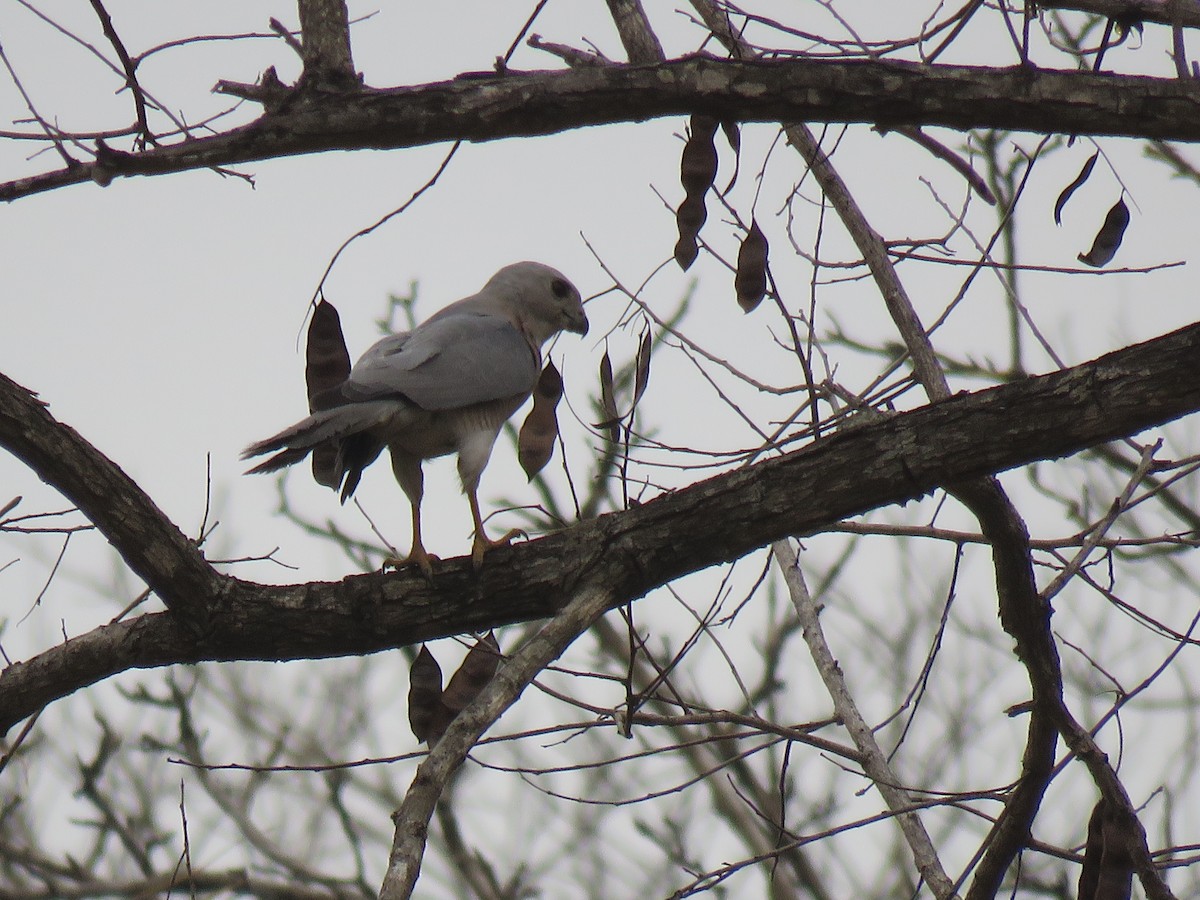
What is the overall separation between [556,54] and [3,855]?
5902 mm

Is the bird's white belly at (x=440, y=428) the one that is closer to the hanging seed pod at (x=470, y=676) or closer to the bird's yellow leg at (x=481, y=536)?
the bird's yellow leg at (x=481, y=536)

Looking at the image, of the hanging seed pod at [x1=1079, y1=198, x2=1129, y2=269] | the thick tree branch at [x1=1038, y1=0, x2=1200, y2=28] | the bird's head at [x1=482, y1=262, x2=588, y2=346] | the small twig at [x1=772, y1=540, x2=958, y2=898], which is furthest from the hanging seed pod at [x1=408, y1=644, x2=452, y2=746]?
the bird's head at [x1=482, y1=262, x2=588, y2=346]

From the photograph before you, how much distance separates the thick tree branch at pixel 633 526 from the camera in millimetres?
2990

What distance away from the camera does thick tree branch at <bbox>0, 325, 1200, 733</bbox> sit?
2990 mm

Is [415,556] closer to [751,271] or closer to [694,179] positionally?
[751,271]

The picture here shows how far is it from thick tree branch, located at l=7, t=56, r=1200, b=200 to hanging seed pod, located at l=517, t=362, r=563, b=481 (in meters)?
1.12

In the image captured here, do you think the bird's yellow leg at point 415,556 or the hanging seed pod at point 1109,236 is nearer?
the hanging seed pod at point 1109,236

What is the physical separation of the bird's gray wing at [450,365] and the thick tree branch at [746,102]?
56.4 inches

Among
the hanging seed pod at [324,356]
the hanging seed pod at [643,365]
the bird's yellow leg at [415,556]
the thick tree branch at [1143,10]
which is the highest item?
the thick tree branch at [1143,10]

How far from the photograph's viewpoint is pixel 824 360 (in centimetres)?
468

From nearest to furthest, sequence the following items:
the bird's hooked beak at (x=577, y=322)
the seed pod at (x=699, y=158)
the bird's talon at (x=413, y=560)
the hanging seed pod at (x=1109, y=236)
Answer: the seed pod at (x=699, y=158), the hanging seed pod at (x=1109, y=236), the bird's talon at (x=413, y=560), the bird's hooked beak at (x=577, y=322)

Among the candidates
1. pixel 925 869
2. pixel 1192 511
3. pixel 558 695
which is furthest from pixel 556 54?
pixel 1192 511

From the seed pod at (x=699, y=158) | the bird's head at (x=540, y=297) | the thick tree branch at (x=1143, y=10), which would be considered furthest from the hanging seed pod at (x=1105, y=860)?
the bird's head at (x=540, y=297)

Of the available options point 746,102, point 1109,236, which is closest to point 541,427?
point 746,102
